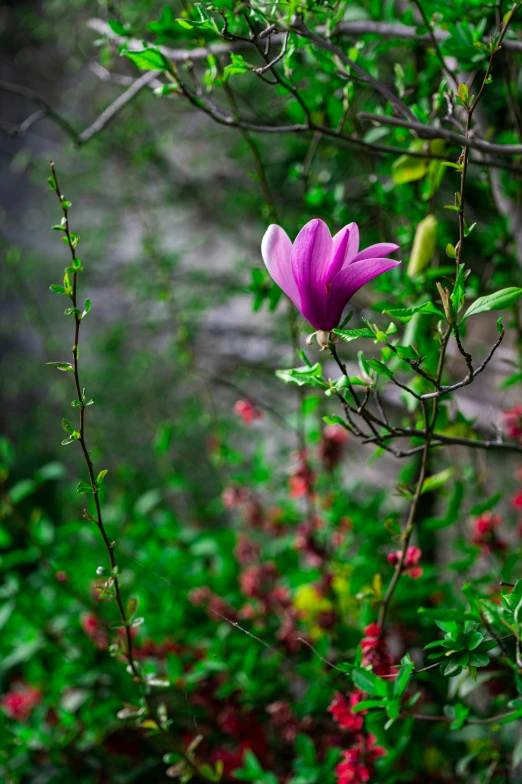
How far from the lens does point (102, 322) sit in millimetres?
2328

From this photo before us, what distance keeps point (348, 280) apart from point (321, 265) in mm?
19

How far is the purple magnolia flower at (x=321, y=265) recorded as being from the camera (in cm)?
37

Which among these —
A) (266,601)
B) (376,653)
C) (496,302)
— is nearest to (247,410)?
(266,601)

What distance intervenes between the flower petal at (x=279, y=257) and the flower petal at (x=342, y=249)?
0.08 feet

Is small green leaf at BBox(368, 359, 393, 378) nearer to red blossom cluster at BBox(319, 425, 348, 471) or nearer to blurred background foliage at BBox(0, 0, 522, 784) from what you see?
blurred background foliage at BBox(0, 0, 522, 784)

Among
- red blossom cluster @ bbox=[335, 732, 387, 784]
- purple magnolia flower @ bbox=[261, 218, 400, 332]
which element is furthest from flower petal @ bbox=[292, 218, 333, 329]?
red blossom cluster @ bbox=[335, 732, 387, 784]

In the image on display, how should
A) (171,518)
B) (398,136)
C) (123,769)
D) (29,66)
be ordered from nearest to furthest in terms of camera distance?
1. (398,136)
2. (123,769)
3. (171,518)
4. (29,66)

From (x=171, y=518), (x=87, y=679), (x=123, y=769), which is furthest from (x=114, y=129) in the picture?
(x=123, y=769)

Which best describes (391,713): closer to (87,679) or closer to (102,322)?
(87,679)

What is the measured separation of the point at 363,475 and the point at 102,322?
1.15 m

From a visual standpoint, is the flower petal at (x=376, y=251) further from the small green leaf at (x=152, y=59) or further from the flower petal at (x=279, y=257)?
the small green leaf at (x=152, y=59)

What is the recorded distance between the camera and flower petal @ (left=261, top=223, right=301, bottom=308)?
1.26 ft

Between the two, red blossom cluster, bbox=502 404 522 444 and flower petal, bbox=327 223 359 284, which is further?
red blossom cluster, bbox=502 404 522 444

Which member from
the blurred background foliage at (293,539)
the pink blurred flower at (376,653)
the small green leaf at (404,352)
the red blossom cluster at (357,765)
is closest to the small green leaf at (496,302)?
the small green leaf at (404,352)
